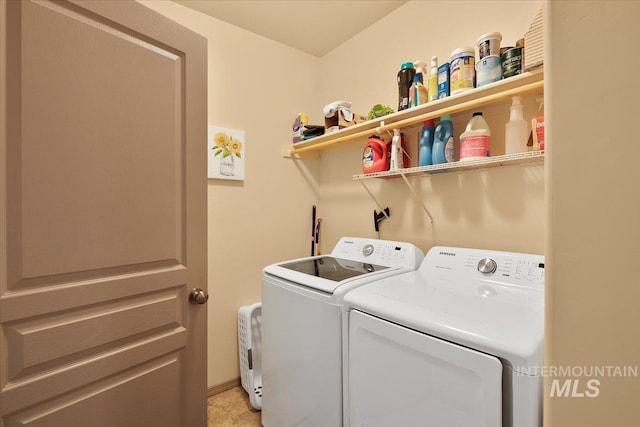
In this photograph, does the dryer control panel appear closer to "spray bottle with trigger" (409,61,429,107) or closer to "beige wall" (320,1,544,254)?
"beige wall" (320,1,544,254)

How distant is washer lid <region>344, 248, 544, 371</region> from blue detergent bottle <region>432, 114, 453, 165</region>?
519 millimetres

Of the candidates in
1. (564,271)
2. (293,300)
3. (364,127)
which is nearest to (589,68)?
(564,271)

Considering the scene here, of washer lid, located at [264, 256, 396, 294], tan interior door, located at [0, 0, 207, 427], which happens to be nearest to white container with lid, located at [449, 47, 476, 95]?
washer lid, located at [264, 256, 396, 294]

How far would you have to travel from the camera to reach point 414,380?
0.88 m

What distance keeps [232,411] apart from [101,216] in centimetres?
162

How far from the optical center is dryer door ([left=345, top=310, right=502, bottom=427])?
28.7 inches

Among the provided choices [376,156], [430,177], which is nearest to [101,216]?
[376,156]

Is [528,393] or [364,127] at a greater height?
[364,127]

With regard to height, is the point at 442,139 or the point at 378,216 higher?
the point at 442,139

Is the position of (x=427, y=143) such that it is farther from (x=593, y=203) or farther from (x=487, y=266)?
(x=593, y=203)

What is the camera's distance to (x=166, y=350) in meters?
1.17

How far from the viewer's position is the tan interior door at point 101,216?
2.72 ft

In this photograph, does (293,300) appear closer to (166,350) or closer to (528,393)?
(166,350)

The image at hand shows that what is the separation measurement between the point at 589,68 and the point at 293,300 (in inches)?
49.2
